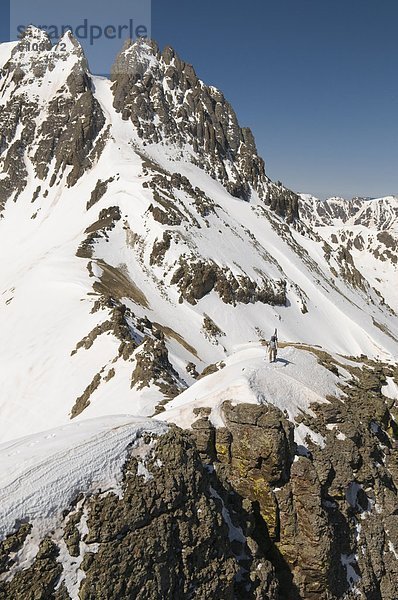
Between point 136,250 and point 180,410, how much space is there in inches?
2270

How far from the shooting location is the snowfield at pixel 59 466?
909 cm

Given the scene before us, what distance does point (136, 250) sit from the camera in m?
72.2

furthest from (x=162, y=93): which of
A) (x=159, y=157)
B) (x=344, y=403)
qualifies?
(x=344, y=403)

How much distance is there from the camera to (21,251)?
89.9m

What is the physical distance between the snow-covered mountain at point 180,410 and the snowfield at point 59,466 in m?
0.04

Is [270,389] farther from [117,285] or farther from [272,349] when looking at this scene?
[117,285]

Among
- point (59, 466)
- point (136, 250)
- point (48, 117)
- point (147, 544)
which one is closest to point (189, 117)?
point (48, 117)

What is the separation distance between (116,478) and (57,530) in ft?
5.92

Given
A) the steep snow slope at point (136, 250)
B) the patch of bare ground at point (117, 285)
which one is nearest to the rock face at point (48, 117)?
the steep snow slope at point (136, 250)

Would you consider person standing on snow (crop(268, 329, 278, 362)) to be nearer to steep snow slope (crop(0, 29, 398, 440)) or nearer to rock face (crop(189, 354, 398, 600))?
rock face (crop(189, 354, 398, 600))

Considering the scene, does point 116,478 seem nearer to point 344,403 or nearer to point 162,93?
point 344,403

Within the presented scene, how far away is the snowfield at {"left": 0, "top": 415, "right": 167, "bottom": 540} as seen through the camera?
9.09 meters

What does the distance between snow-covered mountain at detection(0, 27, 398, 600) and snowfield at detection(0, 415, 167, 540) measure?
0.12 feet

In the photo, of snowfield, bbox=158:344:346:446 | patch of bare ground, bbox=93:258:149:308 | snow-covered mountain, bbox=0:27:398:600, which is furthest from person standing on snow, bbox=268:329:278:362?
patch of bare ground, bbox=93:258:149:308
